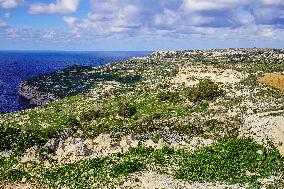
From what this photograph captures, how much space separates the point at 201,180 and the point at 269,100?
39251 millimetres

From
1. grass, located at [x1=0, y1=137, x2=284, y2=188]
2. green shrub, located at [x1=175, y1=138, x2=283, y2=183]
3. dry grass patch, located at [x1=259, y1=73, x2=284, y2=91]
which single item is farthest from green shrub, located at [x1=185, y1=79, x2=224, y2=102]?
grass, located at [x1=0, y1=137, x2=284, y2=188]

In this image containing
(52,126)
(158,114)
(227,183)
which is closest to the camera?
(227,183)

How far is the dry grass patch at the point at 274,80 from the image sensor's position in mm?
85844

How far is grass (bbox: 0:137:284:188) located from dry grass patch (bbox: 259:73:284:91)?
44.8 meters

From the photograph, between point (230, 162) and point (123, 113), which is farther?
point (123, 113)

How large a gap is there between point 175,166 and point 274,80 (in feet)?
179

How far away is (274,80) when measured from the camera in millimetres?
88312

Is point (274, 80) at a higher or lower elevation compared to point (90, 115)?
higher

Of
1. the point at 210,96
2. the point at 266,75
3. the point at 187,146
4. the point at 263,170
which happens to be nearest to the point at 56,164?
the point at 187,146

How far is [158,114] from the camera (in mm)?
77062

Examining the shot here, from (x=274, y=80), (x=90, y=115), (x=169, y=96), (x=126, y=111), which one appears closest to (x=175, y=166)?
(x=126, y=111)

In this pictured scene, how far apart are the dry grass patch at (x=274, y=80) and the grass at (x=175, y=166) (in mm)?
44760

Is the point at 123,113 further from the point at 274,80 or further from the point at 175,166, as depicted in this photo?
the point at 175,166

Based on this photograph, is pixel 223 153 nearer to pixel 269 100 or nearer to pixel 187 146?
pixel 187 146
